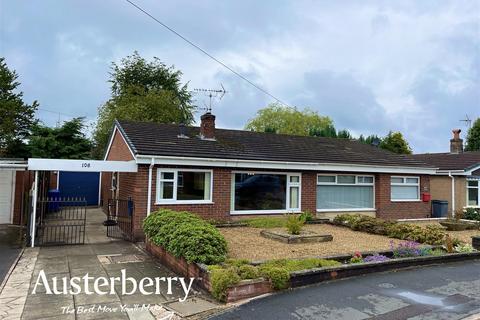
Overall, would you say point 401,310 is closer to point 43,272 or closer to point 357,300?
point 357,300

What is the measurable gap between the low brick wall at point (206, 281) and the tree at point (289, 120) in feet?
136

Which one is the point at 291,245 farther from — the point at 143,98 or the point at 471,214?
the point at 143,98

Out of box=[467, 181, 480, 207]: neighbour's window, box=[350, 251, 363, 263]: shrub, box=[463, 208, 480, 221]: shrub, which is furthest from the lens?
box=[467, 181, 480, 207]: neighbour's window

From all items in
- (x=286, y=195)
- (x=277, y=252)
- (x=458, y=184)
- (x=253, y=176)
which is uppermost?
(x=253, y=176)

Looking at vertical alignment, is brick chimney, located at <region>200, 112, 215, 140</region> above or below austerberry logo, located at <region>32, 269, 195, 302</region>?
above

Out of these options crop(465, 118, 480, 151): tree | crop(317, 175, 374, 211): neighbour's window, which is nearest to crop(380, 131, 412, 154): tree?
crop(465, 118, 480, 151): tree

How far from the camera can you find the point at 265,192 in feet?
48.9

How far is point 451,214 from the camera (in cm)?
1952

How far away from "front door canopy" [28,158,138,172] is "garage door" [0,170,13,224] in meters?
5.55

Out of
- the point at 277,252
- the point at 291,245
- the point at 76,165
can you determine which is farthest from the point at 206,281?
the point at 76,165

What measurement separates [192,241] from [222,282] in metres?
1.48

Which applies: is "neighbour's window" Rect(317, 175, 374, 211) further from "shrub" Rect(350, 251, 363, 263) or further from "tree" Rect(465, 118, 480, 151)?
"tree" Rect(465, 118, 480, 151)

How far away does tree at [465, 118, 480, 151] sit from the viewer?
3741 cm

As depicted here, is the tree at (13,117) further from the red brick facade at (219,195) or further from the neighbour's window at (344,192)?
the neighbour's window at (344,192)
